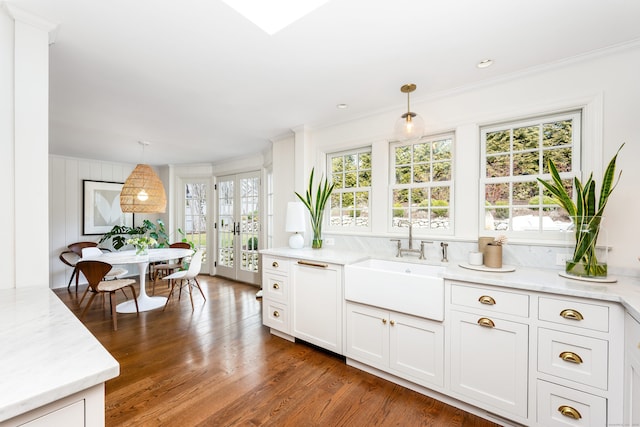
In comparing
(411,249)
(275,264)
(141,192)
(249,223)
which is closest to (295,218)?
(275,264)

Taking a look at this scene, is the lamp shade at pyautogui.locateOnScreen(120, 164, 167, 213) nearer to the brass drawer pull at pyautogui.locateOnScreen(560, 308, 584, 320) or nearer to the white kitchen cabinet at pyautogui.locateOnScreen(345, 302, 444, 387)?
the white kitchen cabinet at pyautogui.locateOnScreen(345, 302, 444, 387)

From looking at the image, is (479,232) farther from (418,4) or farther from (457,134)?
(418,4)

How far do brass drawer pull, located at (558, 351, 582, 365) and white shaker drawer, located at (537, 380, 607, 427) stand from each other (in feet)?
0.53

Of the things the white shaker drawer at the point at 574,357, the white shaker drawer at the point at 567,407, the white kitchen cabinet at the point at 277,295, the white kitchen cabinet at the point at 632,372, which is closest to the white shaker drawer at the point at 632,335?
the white kitchen cabinet at the point at 632,372

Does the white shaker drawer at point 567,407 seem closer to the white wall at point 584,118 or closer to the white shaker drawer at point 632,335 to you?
the white shaker drawer at point 632,335

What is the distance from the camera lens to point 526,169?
2.23 metres

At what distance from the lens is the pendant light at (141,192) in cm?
344

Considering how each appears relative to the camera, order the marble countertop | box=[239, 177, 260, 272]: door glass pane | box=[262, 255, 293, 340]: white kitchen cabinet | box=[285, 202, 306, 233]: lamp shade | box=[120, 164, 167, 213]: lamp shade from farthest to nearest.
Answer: box=[239, 177, 260, 272]: door glass pane → box=[120, 164, 167, 213]: lamp shade → box=[285, 202, 306, 233]: lamp shade → box=[262, 255, 293, 340]: white kitchen cabinet → the marble countertop

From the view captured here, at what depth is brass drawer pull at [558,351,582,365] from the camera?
1491 mm

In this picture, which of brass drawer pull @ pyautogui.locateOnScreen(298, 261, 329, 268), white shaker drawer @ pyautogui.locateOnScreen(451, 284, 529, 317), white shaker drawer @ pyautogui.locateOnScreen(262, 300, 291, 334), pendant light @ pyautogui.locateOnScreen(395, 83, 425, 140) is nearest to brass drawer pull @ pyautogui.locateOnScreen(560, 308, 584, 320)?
white shaker drawer @ pyautogui.locateOnScreen(451, 284, 529, 317)

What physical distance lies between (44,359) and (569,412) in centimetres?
237

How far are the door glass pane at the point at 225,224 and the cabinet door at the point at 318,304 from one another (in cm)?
315

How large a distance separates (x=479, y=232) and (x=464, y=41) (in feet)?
4.79

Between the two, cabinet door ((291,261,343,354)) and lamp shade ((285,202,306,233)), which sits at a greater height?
lamp shade ((285,202,306,233))
